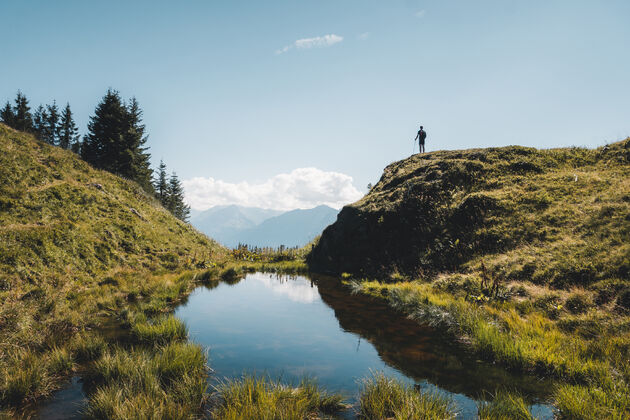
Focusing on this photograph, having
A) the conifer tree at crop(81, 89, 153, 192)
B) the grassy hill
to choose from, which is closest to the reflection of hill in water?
the grassy hill

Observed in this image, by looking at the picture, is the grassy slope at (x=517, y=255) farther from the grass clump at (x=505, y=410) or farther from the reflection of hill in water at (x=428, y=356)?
the grass clump at (x=505, y=410)

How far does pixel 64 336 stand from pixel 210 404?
6.37 metres

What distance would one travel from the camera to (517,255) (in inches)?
518

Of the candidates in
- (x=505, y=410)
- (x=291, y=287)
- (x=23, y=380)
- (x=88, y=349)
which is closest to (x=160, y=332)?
(x=88, y=349)

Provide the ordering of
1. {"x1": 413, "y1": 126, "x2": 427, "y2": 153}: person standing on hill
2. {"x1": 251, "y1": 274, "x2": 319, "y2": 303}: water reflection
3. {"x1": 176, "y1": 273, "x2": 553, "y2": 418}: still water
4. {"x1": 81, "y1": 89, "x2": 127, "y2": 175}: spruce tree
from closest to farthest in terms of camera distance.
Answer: {"x1": 176, "y1": 273, "x2": 553, "y2": 418}: still water, {"x1": 251, "y1": 274, "x2": 319, "y2": 303}: water reflection, {"x1": 413, "y1": 126, "x2": 427, "y2": 153}: person standing on hill, {"x1": 81, "y1": 89, "x2": 127, "y2": 175}: spruce tree

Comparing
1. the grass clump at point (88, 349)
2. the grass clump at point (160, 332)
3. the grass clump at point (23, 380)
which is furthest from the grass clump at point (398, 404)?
the grass clump at point (88, 349)

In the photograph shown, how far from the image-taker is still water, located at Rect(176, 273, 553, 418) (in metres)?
6.32

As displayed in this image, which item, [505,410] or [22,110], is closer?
[505,410]

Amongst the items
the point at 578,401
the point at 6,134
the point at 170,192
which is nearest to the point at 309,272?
the point at 578,401

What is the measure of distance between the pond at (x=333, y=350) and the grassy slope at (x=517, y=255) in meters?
0.85

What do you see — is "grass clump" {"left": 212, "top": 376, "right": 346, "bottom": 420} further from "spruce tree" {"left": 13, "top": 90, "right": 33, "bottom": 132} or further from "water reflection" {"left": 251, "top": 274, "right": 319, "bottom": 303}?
"spruce tree" {"left": 13, "top": 90, "right": 33, "bottom": 132}

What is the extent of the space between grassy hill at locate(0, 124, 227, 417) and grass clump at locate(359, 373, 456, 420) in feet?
22.1

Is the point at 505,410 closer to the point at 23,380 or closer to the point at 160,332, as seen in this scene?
the point at 160,332

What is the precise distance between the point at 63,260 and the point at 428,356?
60.3ft
